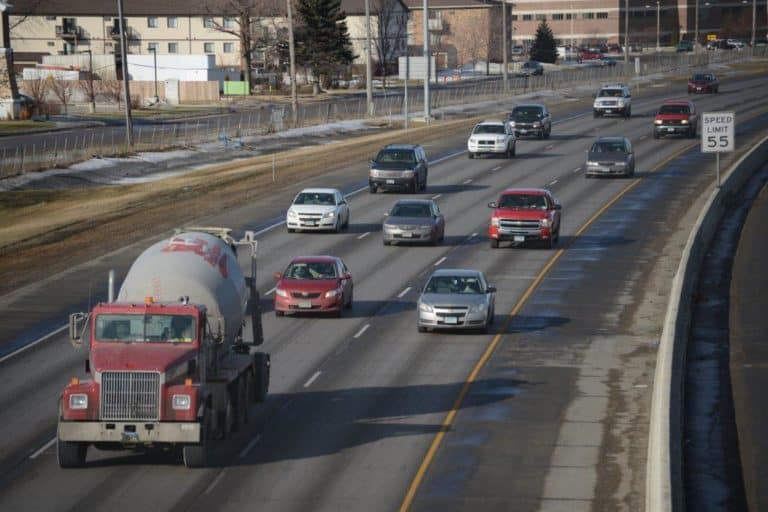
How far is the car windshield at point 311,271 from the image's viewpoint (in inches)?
1537

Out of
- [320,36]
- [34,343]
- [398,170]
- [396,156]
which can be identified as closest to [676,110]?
[396,156]

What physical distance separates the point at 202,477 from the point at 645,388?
11097 mm

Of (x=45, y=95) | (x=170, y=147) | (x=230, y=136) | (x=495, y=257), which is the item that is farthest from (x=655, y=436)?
(x=45, y=95)

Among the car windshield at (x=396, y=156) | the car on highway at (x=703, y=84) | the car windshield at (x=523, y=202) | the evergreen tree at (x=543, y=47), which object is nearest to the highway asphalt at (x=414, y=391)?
the car windshield at (x=523, y=202)

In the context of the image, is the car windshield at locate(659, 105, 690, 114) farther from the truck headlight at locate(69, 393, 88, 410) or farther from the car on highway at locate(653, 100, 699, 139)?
the truck headlight at locate(69, 393, 88, 410)

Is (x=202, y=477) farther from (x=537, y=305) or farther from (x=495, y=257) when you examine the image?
(x=495, y=257)

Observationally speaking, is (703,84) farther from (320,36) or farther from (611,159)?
(611,159)

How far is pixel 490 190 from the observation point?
64312 millimetres

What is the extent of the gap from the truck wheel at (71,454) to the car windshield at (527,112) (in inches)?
2442

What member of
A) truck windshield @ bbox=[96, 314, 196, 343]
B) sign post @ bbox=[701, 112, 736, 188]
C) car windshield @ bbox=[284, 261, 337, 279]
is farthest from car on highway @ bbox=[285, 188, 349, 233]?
truck windshield @ bbox=[96, 314, 196, 343]

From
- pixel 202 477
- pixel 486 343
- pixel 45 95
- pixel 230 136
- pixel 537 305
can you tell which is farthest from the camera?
pixel 45 95

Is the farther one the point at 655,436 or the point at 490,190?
the point at 490,190

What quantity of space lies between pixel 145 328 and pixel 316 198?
2936cm

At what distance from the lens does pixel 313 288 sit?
126ft
